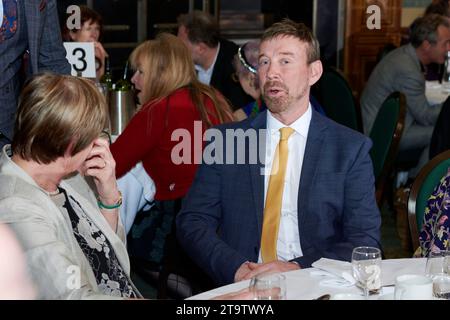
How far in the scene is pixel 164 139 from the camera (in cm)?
370

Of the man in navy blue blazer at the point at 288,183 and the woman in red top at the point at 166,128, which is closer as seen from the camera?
the man in navy blue blazer at the point at 288,183

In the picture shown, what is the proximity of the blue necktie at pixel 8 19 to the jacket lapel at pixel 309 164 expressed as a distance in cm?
108

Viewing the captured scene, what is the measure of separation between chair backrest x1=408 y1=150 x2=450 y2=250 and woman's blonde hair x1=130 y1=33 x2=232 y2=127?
974 millimetres

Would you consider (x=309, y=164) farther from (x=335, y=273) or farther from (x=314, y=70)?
(x=335, y=273)

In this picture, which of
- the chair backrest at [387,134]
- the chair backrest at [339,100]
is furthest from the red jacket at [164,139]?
the chair backrest at [339,100]

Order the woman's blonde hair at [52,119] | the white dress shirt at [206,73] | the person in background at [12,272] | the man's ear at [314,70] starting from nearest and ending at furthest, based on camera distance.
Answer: the person in background at [12,272] < the woman's blonde hair at [52,119] < the man's ear at [314,70] < the white dress shirt at [206,73]

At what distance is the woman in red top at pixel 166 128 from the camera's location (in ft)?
12.0

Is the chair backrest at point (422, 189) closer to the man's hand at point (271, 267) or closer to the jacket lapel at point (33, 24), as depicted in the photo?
the man's hand at point (271, 267)

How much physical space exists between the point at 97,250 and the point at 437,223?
1.03m

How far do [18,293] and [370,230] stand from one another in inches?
50.8

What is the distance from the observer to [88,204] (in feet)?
7.87

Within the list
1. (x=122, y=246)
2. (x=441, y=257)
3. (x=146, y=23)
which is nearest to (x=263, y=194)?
(x=122, y=246)

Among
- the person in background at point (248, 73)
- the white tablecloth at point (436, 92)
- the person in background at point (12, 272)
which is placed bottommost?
the white tablecloth at point (436, 92)

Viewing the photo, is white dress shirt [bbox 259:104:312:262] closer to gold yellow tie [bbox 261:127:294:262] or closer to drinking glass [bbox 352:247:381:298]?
gold yellow tie [bbox 261:127:294:262]
